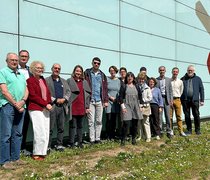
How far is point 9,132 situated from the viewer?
677cm

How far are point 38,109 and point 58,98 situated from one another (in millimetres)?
1002

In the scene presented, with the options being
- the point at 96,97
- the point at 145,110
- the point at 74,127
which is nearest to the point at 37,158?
the point at 74,127

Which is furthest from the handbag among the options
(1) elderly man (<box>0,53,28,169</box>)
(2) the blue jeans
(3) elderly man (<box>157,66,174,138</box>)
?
(2) the blue jeans

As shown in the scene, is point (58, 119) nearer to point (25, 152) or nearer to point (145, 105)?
point (25, 152)

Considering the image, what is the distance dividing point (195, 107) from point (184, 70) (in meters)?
4.51

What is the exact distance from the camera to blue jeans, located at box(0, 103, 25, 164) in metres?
6.72

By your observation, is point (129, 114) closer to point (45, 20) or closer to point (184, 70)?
point (45, 20)

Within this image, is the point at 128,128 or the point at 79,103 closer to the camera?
the point at 79,103

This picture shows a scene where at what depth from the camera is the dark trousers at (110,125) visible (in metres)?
10.3

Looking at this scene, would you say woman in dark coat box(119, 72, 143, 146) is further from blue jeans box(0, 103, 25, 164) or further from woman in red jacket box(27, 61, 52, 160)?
blue jeans box(0, 103, 25, 164)

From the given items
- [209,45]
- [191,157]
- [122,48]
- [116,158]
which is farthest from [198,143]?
[209,45]

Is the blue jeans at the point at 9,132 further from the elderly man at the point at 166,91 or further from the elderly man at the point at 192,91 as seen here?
the elderly man at the point at 192,91

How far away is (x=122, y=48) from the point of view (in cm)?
1228

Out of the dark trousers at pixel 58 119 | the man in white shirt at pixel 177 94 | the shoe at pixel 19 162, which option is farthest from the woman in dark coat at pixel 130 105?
the shoe at pixel 19 162
